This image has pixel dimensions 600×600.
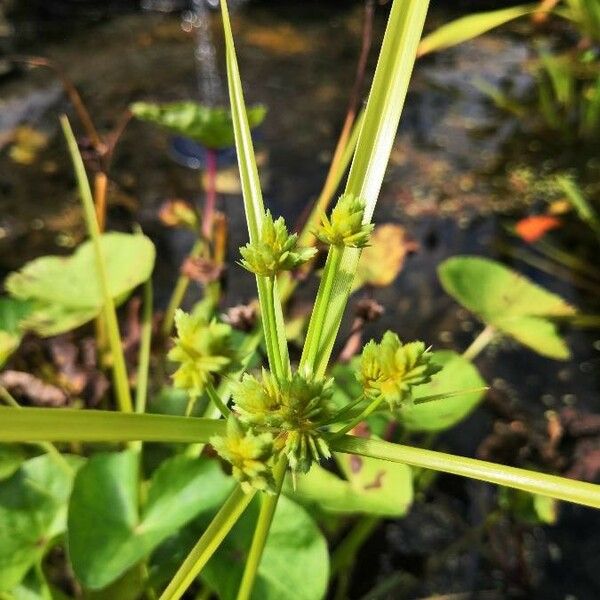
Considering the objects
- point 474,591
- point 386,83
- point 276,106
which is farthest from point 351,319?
point 276,106

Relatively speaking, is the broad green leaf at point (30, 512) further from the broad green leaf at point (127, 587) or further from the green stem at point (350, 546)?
the green stem at point (350, 546)

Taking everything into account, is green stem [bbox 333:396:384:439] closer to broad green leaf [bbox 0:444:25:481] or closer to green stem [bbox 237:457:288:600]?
green stem [bbox 237:457:288:600]

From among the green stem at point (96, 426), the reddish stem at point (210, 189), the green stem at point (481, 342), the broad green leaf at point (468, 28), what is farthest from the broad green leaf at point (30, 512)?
the broad green leaf at point (468, 28)

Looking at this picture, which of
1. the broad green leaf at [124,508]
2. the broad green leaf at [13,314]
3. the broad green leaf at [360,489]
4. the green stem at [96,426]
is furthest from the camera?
the broad green leaf at [13,314]

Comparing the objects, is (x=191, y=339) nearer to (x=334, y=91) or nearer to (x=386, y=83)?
(x=386, y=83)

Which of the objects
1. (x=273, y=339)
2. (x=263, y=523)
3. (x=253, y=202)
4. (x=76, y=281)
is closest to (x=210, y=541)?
(x=263, y=523)
